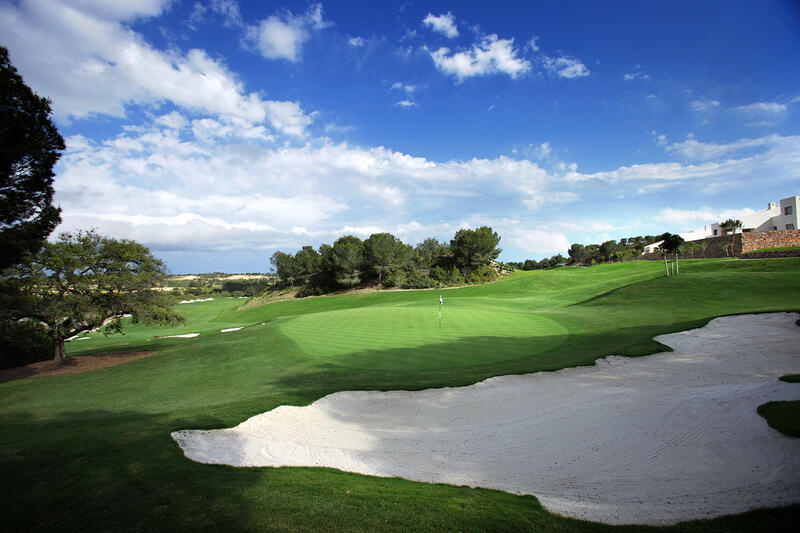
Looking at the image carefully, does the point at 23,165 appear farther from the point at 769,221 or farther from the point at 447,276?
the point at 769,221

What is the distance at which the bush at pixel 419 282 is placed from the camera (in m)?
54.4

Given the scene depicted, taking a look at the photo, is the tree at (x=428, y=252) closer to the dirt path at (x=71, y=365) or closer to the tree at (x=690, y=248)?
the tree at (x=690, y=248)

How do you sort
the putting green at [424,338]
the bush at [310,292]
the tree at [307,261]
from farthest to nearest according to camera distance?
the tree at [307,261] < the bush at [310,292] < the putting green at [424,338]

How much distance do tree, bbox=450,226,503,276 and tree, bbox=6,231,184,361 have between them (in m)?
45.7

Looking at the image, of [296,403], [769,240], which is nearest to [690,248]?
[769,240]

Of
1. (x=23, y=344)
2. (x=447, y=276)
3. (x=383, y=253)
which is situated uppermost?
(x=383, y=253)

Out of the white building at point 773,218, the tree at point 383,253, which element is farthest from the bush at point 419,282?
the white building at point 773,218

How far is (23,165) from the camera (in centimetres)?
1002

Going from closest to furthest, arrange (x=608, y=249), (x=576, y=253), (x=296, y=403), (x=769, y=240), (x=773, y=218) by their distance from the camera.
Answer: (x=296, y=403) → (x=769, y=240) → (x=773, y=218) → (x=608, y=249) → (x=576, y=253)

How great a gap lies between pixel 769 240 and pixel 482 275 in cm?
3463

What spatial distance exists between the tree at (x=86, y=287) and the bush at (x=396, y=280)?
131 feet

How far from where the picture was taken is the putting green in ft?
41.5

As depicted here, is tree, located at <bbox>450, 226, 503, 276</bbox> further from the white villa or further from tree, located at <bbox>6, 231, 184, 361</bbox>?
tree, located at <bbox>6, 231, 184, 361</bbox>

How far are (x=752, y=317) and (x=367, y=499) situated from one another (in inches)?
775
